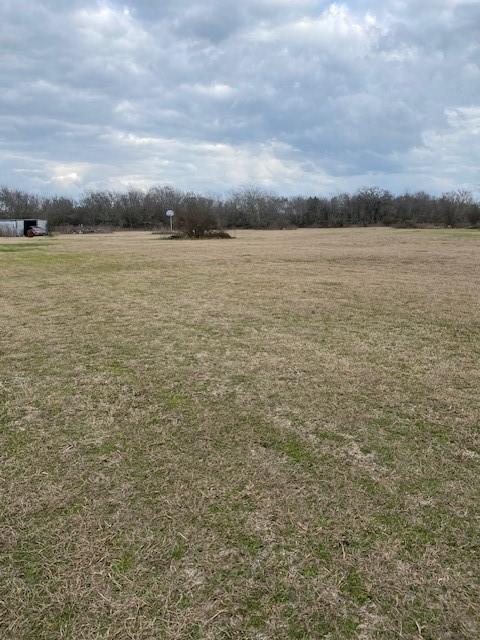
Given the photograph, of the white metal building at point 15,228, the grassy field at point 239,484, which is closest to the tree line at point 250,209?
the white metal building at point 15,228

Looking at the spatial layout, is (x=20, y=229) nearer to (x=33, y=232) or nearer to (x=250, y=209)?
(x=33, y=232)

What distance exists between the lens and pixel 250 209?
73062 mm

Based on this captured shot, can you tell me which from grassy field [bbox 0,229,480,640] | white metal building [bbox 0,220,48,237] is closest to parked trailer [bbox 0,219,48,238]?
white metal building [bbox 0,220,48,237]

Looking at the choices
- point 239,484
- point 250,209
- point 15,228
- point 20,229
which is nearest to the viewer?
point 239,484

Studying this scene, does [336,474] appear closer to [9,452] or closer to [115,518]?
[115,518]

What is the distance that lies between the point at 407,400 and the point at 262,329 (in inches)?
115

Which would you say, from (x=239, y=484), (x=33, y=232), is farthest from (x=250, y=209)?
(x=239, y=484)

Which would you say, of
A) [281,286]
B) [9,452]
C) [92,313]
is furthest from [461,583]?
[281,286]

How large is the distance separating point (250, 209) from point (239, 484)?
73.0 meters

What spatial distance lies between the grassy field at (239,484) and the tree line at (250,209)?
63.9 metres

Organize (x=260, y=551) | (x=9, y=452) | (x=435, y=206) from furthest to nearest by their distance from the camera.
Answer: (x=435, y=206)
(x=9, y=452)
(x=260, y=551)

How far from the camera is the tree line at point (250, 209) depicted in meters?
70.5

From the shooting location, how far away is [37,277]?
41.8ft

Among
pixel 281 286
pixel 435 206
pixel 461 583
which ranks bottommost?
pixel 461 583
